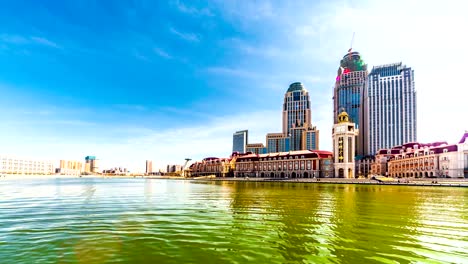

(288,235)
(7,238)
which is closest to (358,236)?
(288,235)

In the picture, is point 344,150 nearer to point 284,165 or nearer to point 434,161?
point 434,161

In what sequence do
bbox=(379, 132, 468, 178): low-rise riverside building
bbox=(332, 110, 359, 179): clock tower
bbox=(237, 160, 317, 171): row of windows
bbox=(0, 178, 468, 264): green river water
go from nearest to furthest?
bbox=(0, 178, 468, 264): green river water, bbox=(379, 132, 468, 178): low-rise riverside building, bbox=(332, 110, 359, 179): clock tower, bbox=(237, 160, 317, 171): row of windows

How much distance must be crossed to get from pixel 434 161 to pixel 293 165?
71.1 m

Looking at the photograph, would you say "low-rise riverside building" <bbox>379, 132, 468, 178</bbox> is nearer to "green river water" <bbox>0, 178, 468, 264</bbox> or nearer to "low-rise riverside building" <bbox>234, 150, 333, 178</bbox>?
"low-rise riverside building" <bbox>234, 150, 333, 178</bbox>

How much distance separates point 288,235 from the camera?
18.0 metres

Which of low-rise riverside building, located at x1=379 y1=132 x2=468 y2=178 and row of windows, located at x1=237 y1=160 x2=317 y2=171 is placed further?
row of windows, located at x1=237 y1=160 x2=317 y2=171

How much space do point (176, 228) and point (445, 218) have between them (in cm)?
2350

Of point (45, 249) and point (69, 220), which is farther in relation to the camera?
point (69, 220)

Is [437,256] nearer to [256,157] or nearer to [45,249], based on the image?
[45,249]

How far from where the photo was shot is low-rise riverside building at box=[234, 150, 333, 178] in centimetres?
15738

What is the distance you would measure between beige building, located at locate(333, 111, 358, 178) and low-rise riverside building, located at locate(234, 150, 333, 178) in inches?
279

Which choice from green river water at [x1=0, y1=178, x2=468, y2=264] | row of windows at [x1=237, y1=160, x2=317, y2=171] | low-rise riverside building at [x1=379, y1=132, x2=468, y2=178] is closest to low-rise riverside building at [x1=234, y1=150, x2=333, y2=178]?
row of windows at [x1=237, y1=160, x2=317, y2=171]

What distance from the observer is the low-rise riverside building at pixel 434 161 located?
106m

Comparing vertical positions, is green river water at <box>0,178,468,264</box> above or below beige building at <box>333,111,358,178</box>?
below
